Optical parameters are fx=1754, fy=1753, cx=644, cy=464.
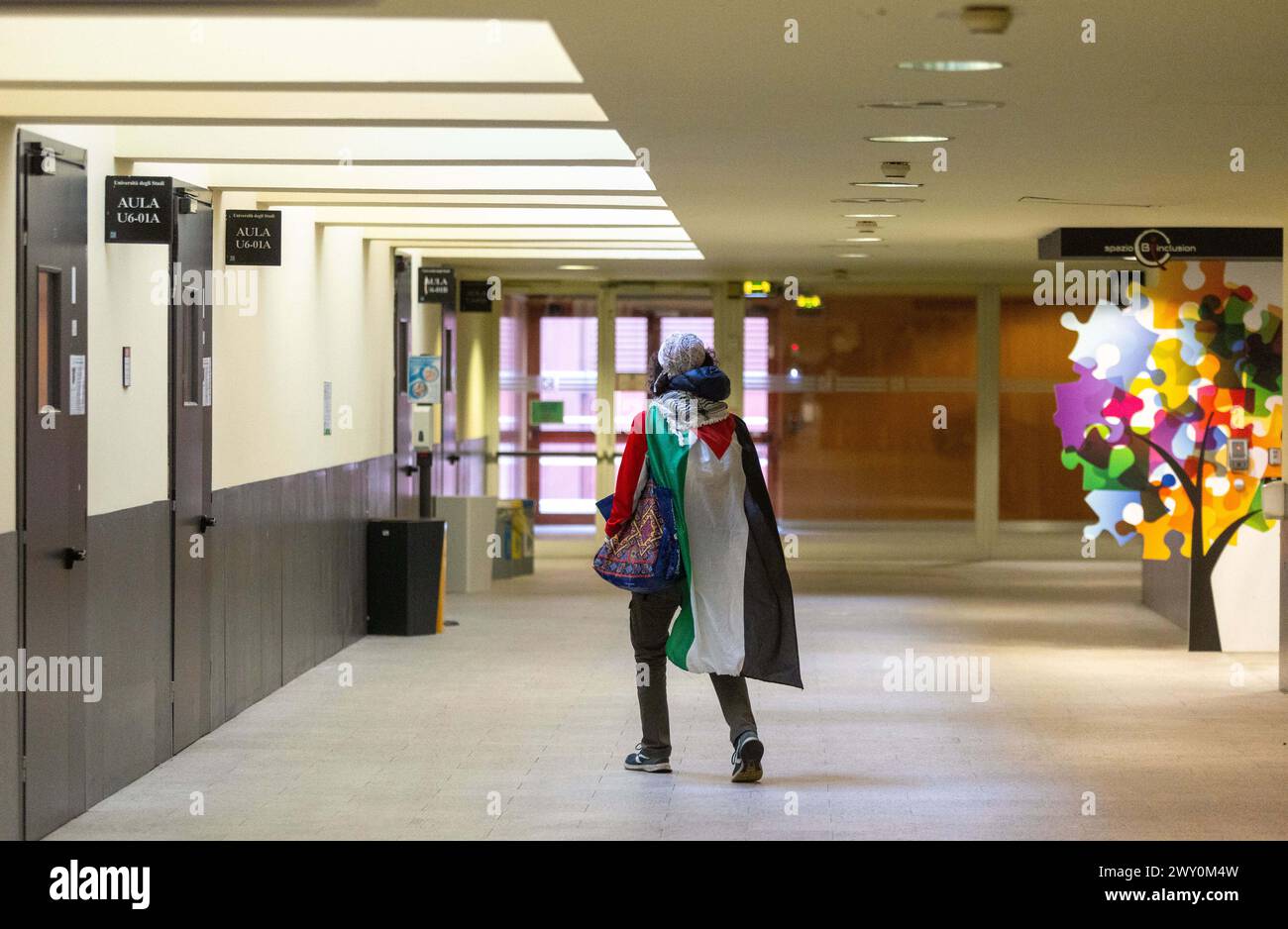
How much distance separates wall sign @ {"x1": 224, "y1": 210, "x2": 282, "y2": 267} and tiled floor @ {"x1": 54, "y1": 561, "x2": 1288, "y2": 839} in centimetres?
213

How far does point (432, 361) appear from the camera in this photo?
12461 millimetres

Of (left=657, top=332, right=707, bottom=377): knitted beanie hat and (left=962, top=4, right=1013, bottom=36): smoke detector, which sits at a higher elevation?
(left=962, top=4, right=1013, bottom=36): smoke detector

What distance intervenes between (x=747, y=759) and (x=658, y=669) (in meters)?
0.48

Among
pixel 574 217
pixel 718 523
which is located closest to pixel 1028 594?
pixel 574 217

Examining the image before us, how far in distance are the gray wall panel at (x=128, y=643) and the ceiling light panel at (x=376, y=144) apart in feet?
4.81

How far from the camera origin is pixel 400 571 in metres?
11.3

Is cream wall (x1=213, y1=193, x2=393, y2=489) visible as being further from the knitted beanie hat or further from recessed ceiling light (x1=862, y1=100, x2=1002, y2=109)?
recessed ceiling light (x1=862, y1=100, x2=1002, y2=109)

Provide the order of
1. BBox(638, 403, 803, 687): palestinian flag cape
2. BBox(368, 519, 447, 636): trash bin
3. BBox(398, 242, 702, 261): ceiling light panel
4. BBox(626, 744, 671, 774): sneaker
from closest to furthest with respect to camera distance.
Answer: BBox(638, 403, 803, 687): palestinian flag cape
BBox(626, 744, 671, 774): sneaker
BBox(368, 519, 447, 636): trash bin
BBox(398, 242, 702, 261): ceiling light panel

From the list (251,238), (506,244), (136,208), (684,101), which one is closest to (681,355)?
(684,101)

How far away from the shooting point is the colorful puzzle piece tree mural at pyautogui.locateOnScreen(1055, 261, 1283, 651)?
1070 cm

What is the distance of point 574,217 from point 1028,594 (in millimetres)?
5685

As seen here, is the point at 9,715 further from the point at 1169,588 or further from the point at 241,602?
the point at 1169,588
